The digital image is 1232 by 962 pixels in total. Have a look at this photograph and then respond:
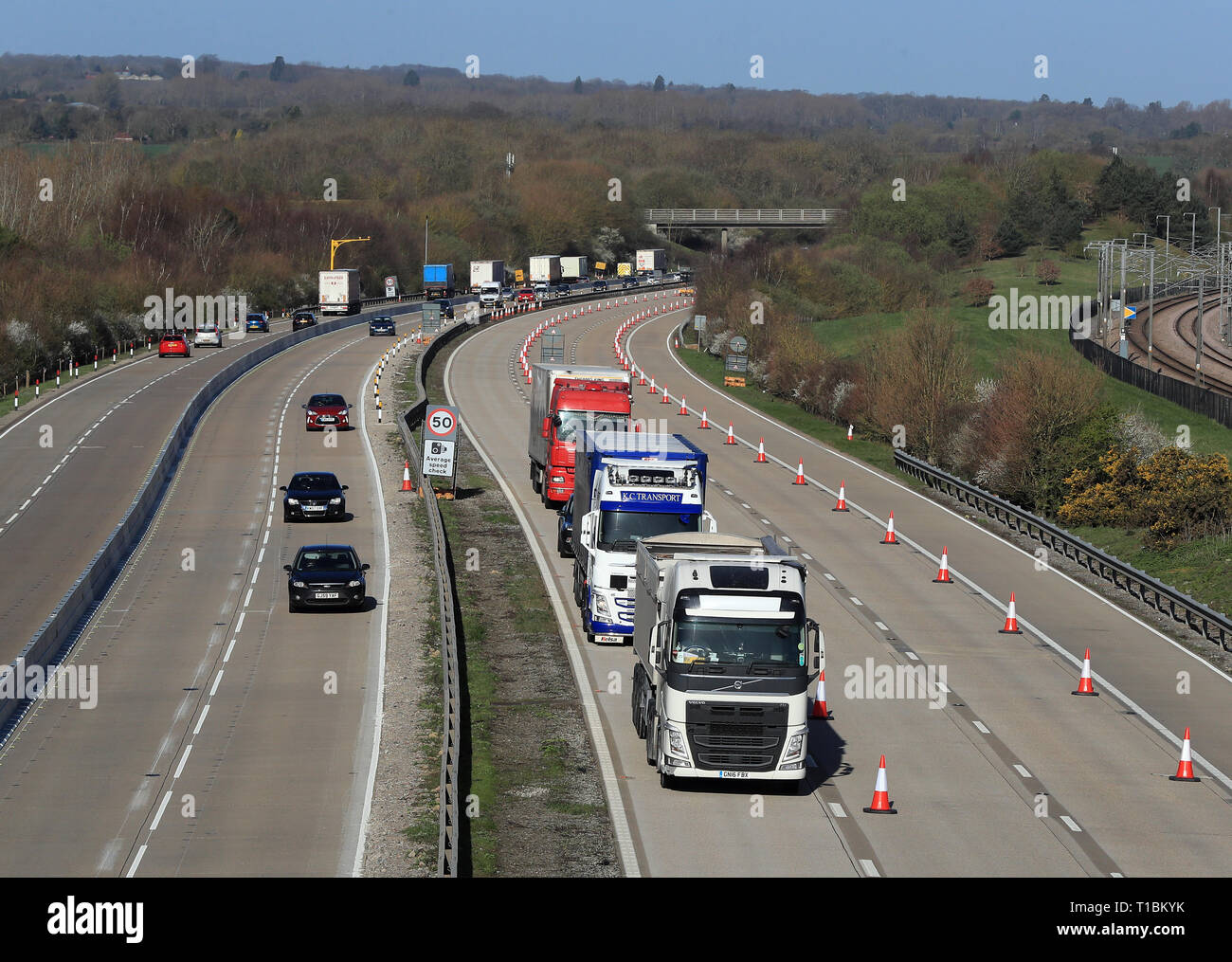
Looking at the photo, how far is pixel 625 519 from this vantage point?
28.1 m

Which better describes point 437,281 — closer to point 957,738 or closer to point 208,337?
point 208,337

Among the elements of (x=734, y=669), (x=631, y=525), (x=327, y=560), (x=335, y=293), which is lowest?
(x=327, y=560)

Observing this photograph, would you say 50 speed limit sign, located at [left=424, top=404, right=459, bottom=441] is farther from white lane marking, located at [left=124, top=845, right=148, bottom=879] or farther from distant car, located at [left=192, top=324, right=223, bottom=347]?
distant car, located at [left=192, top=324, right=223, bottom=347]

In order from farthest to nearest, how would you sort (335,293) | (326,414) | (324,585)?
(335,293), (326,414), (324,585)

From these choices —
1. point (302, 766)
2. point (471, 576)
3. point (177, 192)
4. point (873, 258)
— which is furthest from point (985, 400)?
point (177, 192)

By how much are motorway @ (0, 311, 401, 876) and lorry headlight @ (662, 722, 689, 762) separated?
4002mm

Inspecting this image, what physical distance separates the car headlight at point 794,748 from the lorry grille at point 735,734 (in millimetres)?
99

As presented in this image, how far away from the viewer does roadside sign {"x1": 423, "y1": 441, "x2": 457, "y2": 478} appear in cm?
4422

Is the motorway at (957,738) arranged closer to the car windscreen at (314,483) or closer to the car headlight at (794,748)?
the car headlight at (794,748)

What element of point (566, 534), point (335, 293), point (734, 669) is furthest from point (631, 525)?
point (335, 293)

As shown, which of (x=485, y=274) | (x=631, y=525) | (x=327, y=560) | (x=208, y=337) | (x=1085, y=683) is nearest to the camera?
(x=1085, y=683)

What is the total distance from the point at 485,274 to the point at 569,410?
96.8 metres

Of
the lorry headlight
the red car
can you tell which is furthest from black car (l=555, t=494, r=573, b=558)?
the red car
